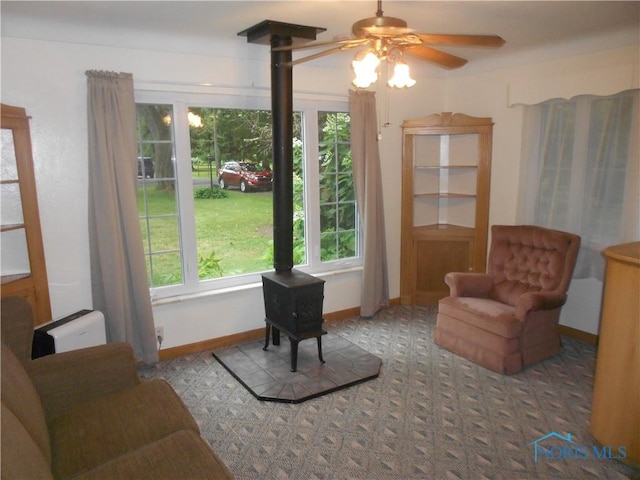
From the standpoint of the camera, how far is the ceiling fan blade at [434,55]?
239cm

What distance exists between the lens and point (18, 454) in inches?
55.4

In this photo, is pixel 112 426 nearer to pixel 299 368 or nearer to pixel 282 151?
pixel 299 368

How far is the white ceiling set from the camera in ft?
9.21

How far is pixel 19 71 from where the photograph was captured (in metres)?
3.00

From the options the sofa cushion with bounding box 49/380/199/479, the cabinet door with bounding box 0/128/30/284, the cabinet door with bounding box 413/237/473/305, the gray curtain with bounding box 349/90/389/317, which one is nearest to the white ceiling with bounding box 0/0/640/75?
the cabinet door with bounding box 0/128/30/284

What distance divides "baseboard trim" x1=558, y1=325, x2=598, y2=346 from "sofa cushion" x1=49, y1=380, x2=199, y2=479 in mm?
3334

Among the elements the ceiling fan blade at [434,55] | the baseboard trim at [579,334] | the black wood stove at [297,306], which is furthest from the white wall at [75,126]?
the baseboard trim at [579,334]

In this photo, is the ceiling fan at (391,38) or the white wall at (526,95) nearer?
the ceiling fan at (391,38)

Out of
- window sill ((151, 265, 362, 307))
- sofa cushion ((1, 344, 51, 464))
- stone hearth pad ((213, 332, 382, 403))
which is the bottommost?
stone hearth pad ((213, 332, 382, 403))

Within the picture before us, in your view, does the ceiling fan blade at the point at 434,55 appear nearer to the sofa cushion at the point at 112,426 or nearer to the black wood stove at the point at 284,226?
the black wood stove at the point at 284,226

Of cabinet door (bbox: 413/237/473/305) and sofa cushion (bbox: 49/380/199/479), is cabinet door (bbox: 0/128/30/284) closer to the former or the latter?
sofa cushion (bbox: 49/380/199/479)

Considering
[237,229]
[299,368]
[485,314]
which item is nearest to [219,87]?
[237,229]

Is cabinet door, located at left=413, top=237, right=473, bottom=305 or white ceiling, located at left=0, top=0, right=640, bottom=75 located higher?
white ceiling, located at left=0, top=0, right=640, bottom=75

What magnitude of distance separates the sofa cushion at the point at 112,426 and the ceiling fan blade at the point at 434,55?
2043 millimetres
